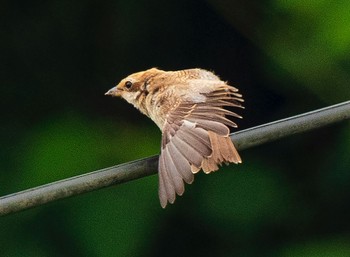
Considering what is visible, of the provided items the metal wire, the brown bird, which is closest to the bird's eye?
the brown bird

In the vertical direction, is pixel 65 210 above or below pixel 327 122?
below

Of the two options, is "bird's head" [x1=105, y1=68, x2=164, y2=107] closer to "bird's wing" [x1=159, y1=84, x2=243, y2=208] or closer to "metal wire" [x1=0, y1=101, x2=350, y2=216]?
"bird's wing" [x1=159, y1=84, x2=243, y2=208]

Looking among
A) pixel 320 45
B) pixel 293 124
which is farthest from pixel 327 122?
pixel 320 45

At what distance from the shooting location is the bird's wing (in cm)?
366

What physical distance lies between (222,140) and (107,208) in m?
2.34

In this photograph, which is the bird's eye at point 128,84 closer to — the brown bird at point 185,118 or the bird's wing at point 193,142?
the brown bird at point 185,118

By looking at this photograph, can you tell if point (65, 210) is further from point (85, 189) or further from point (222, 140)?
point (85, 189)

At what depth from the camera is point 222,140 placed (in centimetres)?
378

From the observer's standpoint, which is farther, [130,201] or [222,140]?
[130,201]

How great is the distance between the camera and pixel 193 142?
3.79m

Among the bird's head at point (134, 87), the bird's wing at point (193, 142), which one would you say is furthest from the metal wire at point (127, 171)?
the bird's head at point (134, 87)

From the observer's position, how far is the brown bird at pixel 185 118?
3676mm

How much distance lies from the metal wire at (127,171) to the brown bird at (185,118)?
11cm

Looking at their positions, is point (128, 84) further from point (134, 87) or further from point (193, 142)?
point (193, 142)
